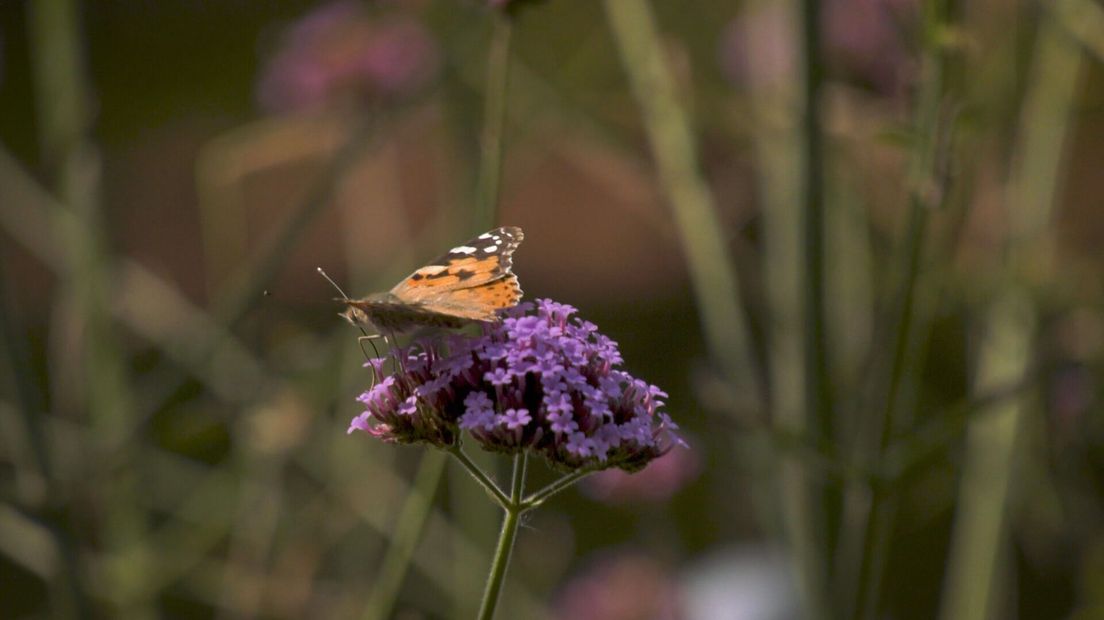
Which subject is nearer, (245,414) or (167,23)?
(245,414)

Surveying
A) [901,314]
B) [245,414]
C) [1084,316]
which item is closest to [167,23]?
[245,414]

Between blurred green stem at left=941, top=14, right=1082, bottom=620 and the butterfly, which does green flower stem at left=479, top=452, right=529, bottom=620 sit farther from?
blurred green stem at left=941, top=14, right=1082, bottom=620

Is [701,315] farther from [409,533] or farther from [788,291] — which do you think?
[409,533]

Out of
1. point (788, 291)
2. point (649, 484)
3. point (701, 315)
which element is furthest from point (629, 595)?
point (788, 291)

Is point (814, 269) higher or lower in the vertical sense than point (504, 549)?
higher

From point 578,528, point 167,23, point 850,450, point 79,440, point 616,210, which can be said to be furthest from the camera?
point 167,23

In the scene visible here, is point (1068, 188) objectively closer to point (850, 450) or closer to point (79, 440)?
point (850, 450)

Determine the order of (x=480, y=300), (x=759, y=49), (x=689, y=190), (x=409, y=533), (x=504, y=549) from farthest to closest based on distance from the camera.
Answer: (x=759, y=49), (x=689, y=190), (x=409, y=533), (x=480, y=300), (x=504, y=549)

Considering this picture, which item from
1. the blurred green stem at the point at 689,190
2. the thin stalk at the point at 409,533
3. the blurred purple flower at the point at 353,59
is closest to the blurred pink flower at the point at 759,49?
the blurred green stem at the point at 689,190
